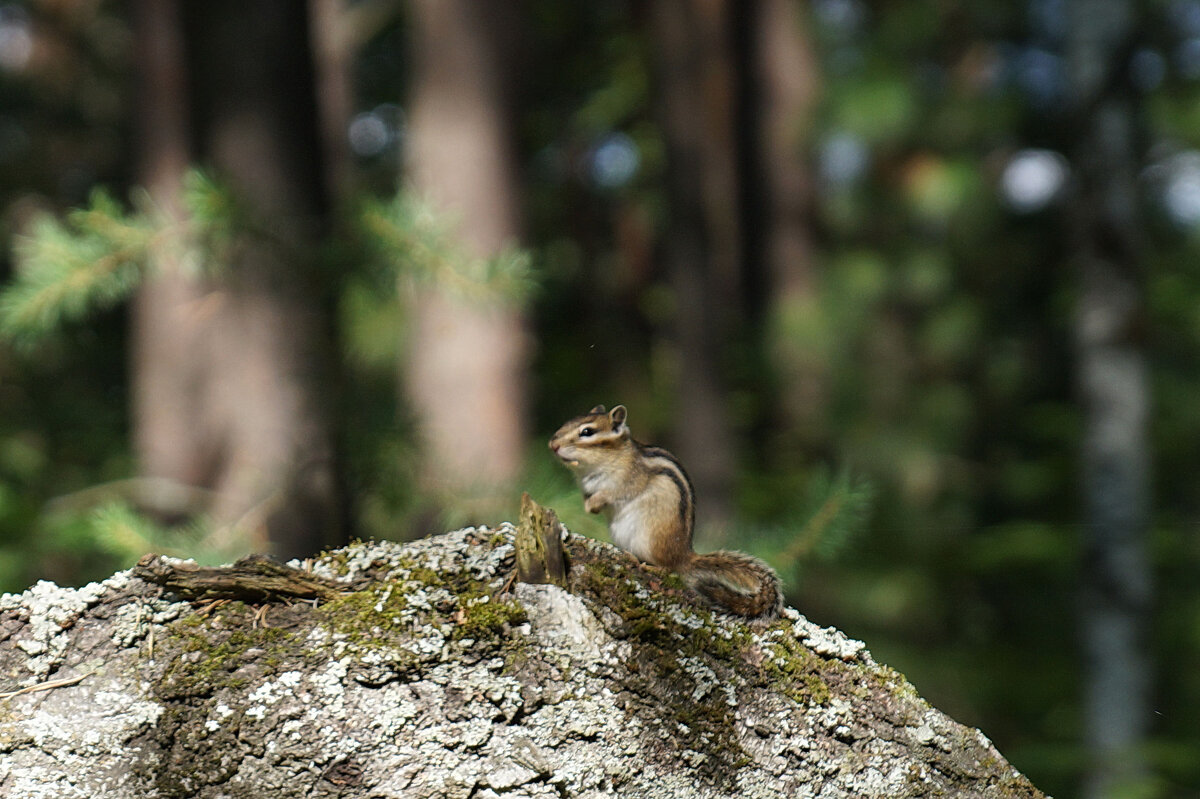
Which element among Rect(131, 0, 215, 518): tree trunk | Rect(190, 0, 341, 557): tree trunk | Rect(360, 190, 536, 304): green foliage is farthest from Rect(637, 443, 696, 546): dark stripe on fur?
Rect(131, 0, 215, 518): tree trunk

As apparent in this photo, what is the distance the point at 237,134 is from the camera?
10.2 feet

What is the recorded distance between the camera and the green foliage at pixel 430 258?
8.87ft

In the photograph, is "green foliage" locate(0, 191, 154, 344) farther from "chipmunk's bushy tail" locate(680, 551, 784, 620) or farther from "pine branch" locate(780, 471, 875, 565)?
"chipmunk's bushy tail" locate(680, 551, 784, 620)

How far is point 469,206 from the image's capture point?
15.3 feet

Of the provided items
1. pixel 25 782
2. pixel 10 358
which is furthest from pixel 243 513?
pixel 10 358

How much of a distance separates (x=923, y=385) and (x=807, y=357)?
1847 millimetres

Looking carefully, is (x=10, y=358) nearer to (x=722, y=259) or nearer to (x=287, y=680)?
(x=722, y=259)

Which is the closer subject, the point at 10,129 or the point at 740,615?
the point at 740,615

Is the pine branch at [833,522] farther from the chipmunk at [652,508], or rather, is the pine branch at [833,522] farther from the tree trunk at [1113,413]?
the tree trunk at [1113,413]

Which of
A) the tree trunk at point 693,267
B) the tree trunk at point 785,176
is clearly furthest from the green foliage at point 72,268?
the tree trunk at point 785,176

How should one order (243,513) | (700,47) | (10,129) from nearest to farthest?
(243,513)
(700,47)
(10,129)

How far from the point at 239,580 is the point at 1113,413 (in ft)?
20.1

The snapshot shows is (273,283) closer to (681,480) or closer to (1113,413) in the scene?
(681,480)

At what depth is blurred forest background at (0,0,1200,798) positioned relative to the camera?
291 centimetres
